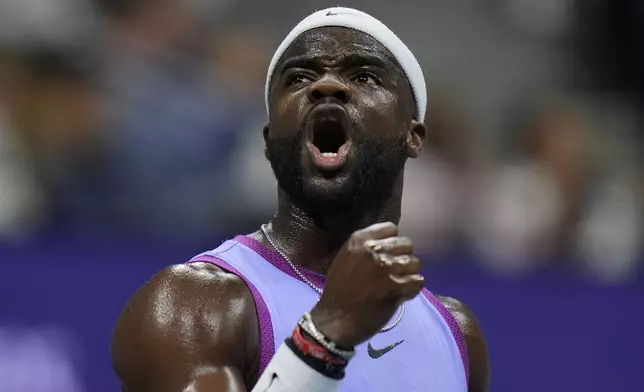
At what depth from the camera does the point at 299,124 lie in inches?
99.0

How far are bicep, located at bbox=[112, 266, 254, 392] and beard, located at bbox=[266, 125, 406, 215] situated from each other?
0.28 metres

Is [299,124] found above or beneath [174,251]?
above

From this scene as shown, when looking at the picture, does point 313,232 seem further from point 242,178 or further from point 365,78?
point 242,178

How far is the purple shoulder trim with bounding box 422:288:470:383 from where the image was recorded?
277 centimetres

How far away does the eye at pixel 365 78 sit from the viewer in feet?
8.56

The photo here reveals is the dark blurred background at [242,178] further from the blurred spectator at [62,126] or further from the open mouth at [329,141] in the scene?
the open mouth at [329,141]

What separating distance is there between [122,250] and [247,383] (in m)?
1.74

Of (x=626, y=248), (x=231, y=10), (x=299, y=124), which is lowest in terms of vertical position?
(x=626, y=248)

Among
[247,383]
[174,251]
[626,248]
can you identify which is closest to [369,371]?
[247,383]

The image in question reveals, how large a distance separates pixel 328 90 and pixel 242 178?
83.7 inches

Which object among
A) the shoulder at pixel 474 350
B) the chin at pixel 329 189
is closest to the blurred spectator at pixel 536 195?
the shoulder at pixel 474 350

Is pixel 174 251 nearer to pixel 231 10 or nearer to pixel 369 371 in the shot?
pixel 369 371

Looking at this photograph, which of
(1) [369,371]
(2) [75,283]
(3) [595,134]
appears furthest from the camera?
(3) [595,134]

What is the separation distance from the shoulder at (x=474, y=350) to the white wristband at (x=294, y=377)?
84 cm
